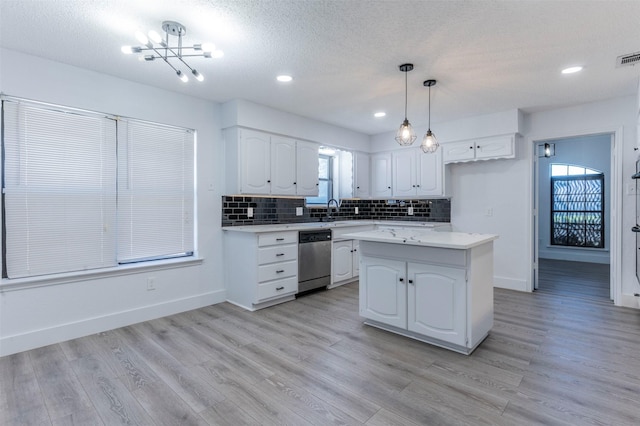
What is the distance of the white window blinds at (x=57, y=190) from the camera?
8.77 ft

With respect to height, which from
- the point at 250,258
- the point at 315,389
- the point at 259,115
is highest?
the point at 259,115

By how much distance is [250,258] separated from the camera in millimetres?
3715

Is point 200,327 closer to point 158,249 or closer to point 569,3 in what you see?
point 158,249

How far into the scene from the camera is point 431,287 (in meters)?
2.67

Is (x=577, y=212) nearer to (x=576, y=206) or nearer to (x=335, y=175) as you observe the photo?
(x=576, y=206)

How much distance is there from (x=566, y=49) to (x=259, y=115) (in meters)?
3.09

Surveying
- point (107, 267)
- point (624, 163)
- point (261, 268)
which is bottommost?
point (261, 268)

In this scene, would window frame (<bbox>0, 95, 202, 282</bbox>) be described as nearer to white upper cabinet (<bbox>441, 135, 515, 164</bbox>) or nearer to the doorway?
white upper cabinet (<bbox>441, 135, 515, 164</bbox>)

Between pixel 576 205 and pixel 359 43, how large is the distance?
6.80m

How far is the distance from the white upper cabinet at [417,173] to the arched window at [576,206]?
3.88 m

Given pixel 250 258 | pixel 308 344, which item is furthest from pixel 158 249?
pixel 308 344

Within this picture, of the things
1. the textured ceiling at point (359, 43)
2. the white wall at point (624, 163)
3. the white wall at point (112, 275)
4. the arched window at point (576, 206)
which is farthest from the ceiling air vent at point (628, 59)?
the arched window at point (576, 206)

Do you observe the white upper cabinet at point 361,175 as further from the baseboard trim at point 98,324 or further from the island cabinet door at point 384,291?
the baseboard trim at point 98,324

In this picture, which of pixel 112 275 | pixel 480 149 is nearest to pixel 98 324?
pixel 112 275
